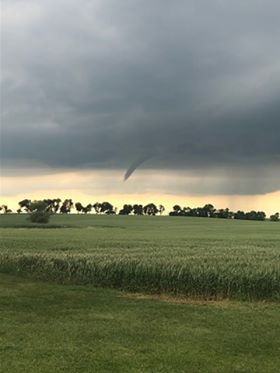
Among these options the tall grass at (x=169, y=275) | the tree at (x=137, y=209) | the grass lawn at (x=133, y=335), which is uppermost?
the tree at (x=137, y=209)

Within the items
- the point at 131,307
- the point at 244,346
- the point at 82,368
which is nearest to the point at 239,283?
the point at 131,307

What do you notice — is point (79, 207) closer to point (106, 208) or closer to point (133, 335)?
point (106, 208)

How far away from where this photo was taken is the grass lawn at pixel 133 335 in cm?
970

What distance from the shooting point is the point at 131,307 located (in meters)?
16.0

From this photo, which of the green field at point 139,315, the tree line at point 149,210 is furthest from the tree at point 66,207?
the green field at point 139,315

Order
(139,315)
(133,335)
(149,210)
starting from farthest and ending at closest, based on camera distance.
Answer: (149,210), (139,315), (133,335)

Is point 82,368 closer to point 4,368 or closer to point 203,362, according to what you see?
point 4,368

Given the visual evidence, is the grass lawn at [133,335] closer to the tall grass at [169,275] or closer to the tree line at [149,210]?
the tall grass at [169,275]

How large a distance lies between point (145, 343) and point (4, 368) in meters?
3.23

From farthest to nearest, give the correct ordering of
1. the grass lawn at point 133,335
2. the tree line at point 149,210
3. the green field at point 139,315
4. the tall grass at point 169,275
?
the tree line at point 149,210 → the tall grass at point 169,275 → the green field at point 139,315 → the grass lawn at point 133,335

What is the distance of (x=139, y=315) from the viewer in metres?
14.6

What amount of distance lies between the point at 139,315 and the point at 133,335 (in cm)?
262

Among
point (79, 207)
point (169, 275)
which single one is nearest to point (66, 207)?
point (79, 207)

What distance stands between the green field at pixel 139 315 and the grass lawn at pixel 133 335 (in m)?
0.02
